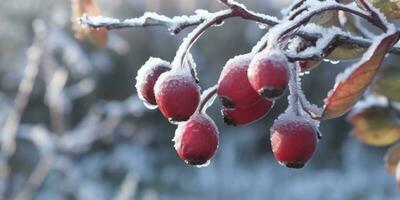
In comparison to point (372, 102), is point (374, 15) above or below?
below

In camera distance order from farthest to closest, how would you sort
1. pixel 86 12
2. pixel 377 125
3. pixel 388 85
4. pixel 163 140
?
pixel 163 140 → pixel 377 125 → pixel 388 85 → pixel 86 12

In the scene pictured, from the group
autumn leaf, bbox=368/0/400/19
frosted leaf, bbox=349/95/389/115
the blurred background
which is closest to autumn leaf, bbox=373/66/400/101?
frosted leaf, bbox=349/95/389/115

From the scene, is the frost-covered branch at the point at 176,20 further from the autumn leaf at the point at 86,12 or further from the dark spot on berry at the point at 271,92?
the autumn leaf at the point at 86,12

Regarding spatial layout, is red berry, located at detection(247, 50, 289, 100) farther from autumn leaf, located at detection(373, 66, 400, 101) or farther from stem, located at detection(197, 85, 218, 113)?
autumn leaf, located at detection(373, 66, 400, 101)

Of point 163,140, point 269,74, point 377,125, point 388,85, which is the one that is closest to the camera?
point 269,74

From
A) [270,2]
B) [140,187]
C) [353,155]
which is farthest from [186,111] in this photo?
[270,2]

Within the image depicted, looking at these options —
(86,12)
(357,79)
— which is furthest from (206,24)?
(86,12)

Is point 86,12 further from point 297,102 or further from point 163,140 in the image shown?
point 163,140
